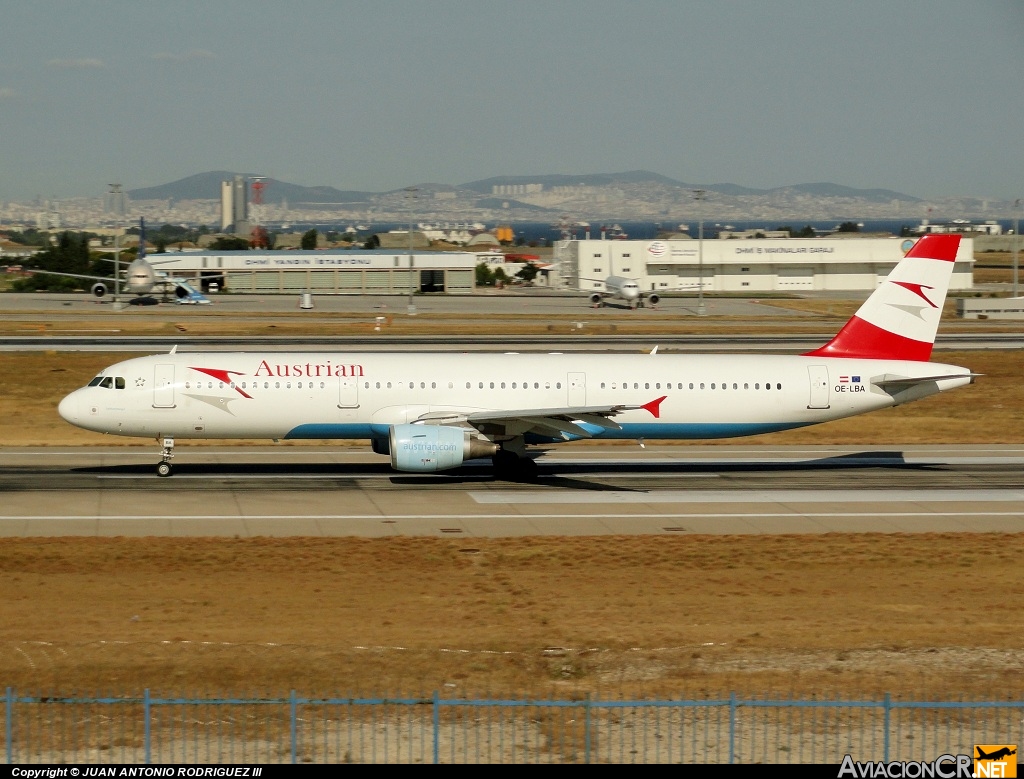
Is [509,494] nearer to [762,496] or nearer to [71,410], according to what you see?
[762,496]

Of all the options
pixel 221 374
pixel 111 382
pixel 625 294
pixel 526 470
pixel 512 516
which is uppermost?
pixel 625 294

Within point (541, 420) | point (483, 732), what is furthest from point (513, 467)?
point (483, 732)

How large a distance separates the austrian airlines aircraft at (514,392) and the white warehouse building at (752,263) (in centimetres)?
11829

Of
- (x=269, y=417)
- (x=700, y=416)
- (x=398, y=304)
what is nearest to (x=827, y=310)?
(x=398, y=304)

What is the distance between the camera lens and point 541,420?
128 ft

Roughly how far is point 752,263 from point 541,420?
131364 mm

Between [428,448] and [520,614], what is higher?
[428,448]

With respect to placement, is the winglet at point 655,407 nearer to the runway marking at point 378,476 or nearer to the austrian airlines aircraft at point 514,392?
the austrian airlines aircraft at point 514,392

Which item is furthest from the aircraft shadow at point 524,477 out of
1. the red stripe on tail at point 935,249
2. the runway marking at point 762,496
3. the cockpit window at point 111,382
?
the red stripe on tail at point 935,249

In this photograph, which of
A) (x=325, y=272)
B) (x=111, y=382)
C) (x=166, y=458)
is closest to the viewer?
(x=111, y=382)

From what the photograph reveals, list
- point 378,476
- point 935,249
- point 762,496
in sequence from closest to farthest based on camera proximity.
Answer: point 762,496 → point 378,476 → point 935,249

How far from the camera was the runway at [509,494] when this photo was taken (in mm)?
33281

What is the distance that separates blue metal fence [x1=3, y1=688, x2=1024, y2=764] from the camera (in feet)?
52.5

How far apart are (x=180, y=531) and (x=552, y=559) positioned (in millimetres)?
10283
